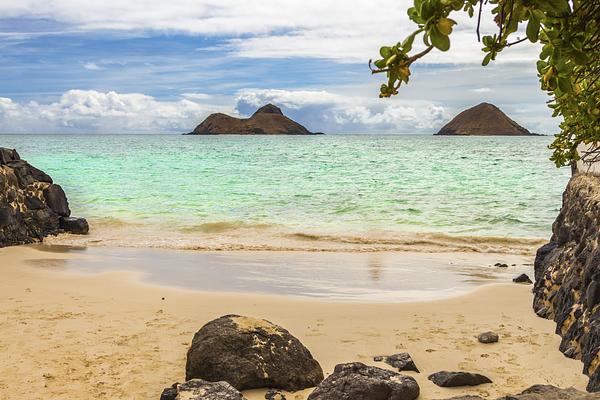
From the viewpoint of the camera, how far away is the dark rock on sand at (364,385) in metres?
5.43

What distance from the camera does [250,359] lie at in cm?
616

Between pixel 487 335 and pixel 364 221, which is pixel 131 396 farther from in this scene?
pixel 364 221

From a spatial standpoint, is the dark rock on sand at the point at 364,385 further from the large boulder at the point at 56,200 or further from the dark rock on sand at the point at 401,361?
the large boulder at the point at 56,200

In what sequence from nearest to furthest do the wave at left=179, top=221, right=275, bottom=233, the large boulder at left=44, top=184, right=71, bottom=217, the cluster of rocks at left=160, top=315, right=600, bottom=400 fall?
the cluster of rocks at left=160, top=315, right=600, bottom=400 → the large boulder at left=44, top=184, right=71, bottom=217 → the wave at left=179, top=221, right=275, bottom=233

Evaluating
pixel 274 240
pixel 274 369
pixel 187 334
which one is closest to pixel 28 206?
pixel 274 240

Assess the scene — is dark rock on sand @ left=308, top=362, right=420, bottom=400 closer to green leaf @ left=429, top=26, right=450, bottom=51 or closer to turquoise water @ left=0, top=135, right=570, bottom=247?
green leaf @ left=429, top=26, right=450, bottom=51

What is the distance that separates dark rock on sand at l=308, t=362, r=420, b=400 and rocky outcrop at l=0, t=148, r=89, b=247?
38.2ft

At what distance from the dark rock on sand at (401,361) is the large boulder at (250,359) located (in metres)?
0.83

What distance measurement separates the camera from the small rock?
5.96 m

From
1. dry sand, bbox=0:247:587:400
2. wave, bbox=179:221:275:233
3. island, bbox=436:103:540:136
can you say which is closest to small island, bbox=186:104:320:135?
island, bbox=436:103:540:136

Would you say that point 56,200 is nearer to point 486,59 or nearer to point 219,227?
point 219,227

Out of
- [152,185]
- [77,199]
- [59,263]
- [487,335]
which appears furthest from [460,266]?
[152,185]

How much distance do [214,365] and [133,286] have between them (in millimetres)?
5050

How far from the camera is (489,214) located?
880 inches
